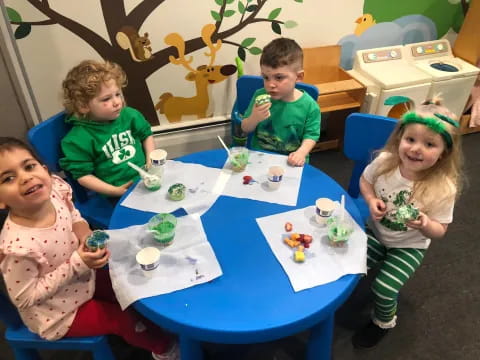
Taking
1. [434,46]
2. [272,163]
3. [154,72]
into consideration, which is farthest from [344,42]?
[272,163]

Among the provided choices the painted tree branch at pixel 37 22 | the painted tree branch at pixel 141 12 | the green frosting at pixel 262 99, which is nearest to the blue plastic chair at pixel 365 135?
the green frosting at pixel 262 99

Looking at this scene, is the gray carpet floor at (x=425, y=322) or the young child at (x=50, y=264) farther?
the gray carpet floor at (x=425, y=322)

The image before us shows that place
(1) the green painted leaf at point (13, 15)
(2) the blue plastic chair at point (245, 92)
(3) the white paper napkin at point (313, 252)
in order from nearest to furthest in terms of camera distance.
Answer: (3) the white paper napkin at point (313, 252) < (2) the blue plastic chair at point (245, 92) < (1) the green painted leaf at point (13, 15)

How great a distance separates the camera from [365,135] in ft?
5.25

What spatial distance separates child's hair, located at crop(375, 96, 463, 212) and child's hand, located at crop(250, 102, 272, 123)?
500 millimetres

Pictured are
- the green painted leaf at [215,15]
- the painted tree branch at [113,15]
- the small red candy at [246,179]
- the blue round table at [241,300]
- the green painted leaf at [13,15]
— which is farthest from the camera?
the green painted leaf at [215,15]

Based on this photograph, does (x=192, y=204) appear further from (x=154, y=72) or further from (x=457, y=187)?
(x=154, y=72)

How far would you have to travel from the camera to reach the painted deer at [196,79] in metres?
2.36

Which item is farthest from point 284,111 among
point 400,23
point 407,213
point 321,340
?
point 400,23

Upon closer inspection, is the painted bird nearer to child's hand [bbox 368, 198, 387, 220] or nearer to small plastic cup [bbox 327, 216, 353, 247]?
child's hand [bbox 368, 198, 387, 220]

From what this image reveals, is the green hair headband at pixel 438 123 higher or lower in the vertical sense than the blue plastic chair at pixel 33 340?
higher

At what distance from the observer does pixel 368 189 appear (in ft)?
4.91

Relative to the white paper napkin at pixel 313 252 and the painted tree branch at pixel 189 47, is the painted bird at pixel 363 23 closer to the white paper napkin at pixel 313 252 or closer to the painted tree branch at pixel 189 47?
the painted tree branch at pixel 189 47

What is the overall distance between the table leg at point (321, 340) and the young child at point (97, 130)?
0.91m
